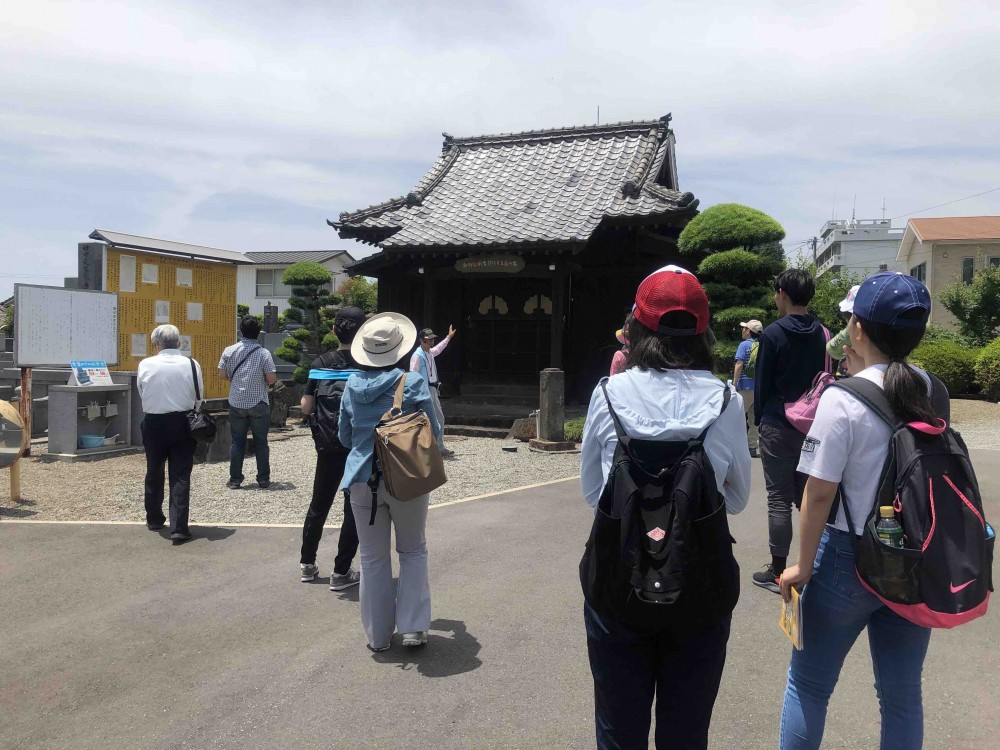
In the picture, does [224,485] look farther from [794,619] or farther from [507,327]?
[507,327]

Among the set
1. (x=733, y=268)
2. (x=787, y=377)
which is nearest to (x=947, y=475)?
(x=787, y=377)

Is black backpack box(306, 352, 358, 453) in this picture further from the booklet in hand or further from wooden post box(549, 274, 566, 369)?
wooden post box(549, 274, 566, 369)

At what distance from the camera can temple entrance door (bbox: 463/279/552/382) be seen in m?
15.1

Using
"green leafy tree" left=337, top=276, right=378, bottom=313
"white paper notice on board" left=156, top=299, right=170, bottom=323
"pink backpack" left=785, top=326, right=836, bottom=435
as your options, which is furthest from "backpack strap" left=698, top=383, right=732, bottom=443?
"green leafy tree" left=337, top=276, right=378, bottom=313

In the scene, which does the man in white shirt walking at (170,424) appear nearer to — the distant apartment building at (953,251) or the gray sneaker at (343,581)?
the gray sneaker at (343,581)

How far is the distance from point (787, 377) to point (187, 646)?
3.68 meters

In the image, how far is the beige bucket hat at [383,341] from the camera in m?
4.01

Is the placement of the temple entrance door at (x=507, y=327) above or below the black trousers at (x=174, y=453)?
above

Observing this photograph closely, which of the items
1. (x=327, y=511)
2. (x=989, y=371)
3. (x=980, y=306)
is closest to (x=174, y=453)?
(x=327, y=511)

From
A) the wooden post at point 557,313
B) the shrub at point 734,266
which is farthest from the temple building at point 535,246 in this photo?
the shrub at point 734,266

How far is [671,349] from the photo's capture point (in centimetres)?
222

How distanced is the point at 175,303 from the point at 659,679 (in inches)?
459

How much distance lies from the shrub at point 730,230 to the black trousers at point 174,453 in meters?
8.71

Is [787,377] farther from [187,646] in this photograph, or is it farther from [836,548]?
[187,646]
